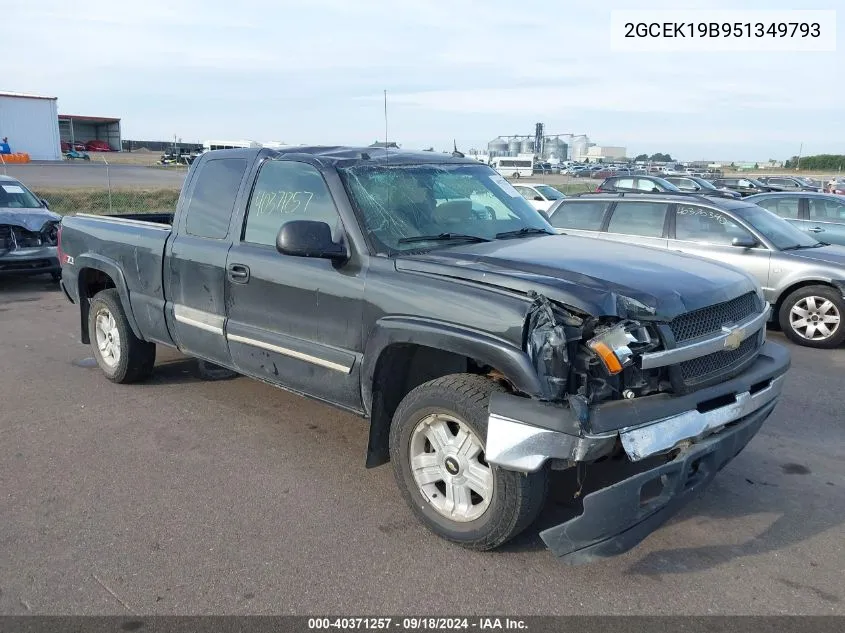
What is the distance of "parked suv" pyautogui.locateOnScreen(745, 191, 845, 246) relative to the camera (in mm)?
11990

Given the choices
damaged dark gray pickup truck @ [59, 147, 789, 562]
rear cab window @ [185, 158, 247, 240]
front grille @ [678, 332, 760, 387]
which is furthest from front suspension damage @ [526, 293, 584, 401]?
rear cab window @ [185, 158, 247, 240]

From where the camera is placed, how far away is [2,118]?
166 feet

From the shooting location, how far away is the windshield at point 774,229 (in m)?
8.66

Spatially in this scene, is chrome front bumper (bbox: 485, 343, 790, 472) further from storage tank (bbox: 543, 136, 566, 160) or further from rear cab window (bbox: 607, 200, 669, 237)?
storage tank (bbox: 543, 136, 566, 160)

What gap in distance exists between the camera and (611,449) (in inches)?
123

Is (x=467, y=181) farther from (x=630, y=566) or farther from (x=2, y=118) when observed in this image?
(x=2, y=118)

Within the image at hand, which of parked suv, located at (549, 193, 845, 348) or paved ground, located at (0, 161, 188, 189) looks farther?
paved ground, located at (0, 161, 188, 189)

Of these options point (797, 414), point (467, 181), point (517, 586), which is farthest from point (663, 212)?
point (517, 586)

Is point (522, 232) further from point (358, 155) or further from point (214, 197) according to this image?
point (214, 197)

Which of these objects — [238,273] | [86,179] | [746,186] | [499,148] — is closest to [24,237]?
[238,273]

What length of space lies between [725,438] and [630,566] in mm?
747

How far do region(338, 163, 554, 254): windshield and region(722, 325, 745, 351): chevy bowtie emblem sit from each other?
148 centimetres

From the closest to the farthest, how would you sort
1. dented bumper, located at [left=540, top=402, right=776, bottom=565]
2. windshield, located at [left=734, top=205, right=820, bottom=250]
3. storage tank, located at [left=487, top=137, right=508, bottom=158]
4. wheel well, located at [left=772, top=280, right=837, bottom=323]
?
dented bumper, located at [left=540, top=402, right=776, bottom=565] → wheel well, located at [left=772, top=280, right=837, bottom=323] → windshield, located at [left=734, top=205, right=820, bottom=250] → storage tank, located at [left=487, top=137, right=508, bottom=158]

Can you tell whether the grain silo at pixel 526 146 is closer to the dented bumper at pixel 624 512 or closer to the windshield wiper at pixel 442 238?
the windshield wiper at pixel 442 238
